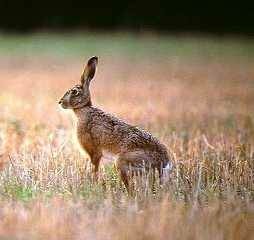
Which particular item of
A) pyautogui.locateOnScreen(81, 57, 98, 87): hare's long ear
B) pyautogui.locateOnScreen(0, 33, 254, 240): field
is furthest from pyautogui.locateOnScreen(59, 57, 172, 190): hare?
pyautogui.locateOnScreen(0, 33, 254, 240): field

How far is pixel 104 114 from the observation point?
7.83 metres

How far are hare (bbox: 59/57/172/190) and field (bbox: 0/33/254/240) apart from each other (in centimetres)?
16

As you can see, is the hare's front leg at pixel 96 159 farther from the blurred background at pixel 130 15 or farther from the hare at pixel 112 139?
the blurred background at pixel 130 15

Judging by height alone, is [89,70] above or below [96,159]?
above

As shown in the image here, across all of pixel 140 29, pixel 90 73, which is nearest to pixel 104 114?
pixel 90 73

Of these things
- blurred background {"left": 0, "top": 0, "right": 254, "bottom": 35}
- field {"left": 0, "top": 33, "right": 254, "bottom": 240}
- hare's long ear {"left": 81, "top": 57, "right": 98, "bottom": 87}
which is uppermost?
blurred background {"left": 0, "top": 0, "right": 254, "bottom": 35}

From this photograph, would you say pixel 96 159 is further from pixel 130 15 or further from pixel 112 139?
pixel 130 15

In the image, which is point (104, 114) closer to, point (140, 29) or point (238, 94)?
point (238, 94)

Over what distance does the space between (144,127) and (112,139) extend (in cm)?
379

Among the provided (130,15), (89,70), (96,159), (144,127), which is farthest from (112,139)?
(130,15)

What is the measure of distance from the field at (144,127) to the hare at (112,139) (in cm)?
16

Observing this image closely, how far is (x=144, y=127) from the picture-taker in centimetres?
1124

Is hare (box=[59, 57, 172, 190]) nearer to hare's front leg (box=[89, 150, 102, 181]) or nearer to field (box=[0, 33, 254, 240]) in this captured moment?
hare's front leg (box=[89, 150, 102, 181])

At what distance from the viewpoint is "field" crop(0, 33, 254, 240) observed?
584cm
